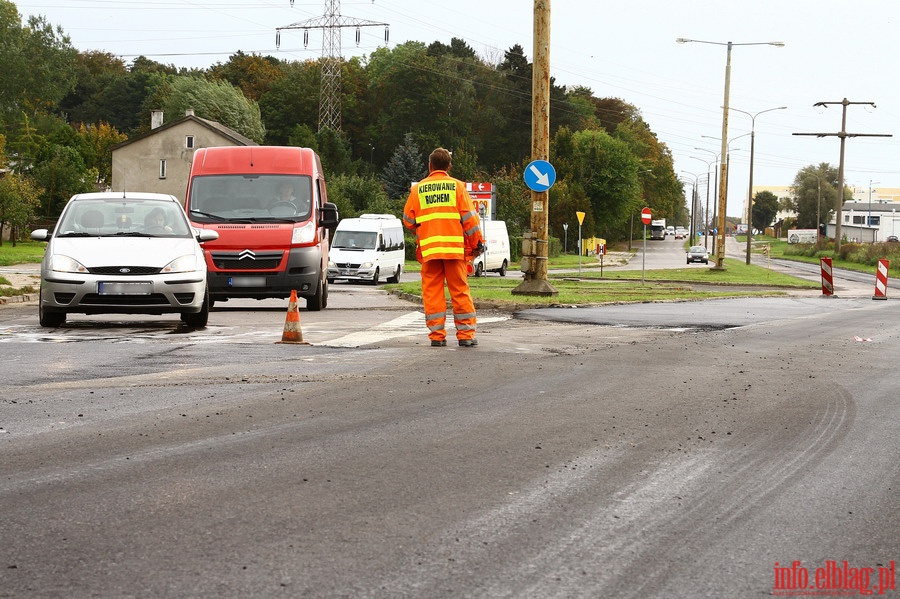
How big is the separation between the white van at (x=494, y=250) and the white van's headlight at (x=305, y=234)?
1053 inches

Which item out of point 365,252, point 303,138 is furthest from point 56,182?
point 365,252

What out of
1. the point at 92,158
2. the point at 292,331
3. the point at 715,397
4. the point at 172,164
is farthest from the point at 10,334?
the point at 92,158

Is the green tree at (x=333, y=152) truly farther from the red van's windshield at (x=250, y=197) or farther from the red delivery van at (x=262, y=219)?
the red van's windshield at (x=250, y=197)

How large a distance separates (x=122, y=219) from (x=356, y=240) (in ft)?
Result: 78.6

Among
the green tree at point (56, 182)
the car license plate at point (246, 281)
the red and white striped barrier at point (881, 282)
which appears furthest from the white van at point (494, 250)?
the car license plate at point (246, 281)

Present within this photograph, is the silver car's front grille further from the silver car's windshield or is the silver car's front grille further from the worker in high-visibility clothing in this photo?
the worker in high-visibility clothing

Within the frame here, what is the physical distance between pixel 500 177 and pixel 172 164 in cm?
2217

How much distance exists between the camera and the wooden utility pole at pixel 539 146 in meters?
23.3

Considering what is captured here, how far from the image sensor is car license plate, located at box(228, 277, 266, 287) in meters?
19.5

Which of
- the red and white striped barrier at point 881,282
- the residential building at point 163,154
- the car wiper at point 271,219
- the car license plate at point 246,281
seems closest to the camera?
the car license plate at point 246,281

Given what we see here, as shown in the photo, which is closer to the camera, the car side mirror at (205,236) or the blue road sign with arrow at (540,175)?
the car side mirror at (205,236)

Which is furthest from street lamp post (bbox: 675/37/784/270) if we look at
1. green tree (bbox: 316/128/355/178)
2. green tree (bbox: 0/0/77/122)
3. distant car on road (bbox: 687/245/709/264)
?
green tree (bbox: 0/0/77/122)

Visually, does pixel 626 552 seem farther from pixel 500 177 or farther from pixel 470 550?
pixel 500 177

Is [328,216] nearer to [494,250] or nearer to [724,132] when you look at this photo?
[494,250]
